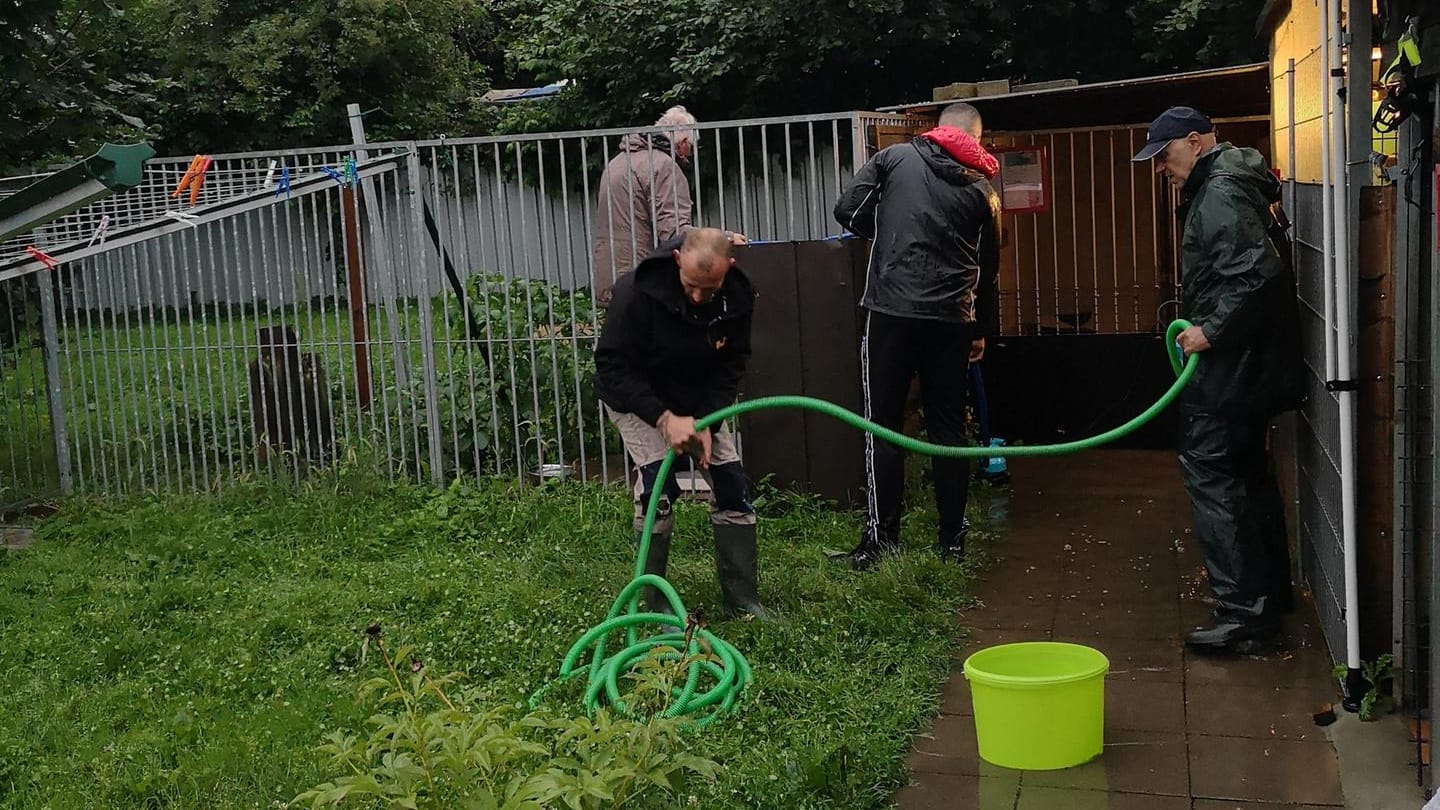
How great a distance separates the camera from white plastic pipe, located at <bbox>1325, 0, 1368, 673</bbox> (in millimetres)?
4387

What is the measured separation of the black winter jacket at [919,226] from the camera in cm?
626

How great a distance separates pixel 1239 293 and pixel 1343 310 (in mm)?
597

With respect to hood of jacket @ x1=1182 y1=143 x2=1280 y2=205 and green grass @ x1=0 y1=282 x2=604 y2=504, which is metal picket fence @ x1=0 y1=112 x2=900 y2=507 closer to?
green grass @ x1=0 y1=282 x2=604 y2=504

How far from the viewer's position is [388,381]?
27.9 feet

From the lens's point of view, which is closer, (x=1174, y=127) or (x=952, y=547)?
(x=1174, y=127)

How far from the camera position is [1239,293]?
5.01 meters

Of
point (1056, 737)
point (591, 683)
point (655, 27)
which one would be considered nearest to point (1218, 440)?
point (1056, 737)

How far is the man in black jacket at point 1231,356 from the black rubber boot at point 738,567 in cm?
170

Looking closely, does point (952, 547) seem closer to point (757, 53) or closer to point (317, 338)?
point (317, 338)

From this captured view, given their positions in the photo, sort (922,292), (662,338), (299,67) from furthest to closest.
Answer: (299,67), (922,292), (662,338)

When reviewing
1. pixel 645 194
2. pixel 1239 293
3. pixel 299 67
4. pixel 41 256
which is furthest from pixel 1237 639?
pixel 299 67

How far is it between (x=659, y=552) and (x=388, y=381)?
3.40 meters

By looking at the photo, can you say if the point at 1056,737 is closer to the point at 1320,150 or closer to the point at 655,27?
the point at 1320,150

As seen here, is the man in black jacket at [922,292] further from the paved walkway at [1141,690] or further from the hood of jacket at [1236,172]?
the hood of jacket at [1236,172]
